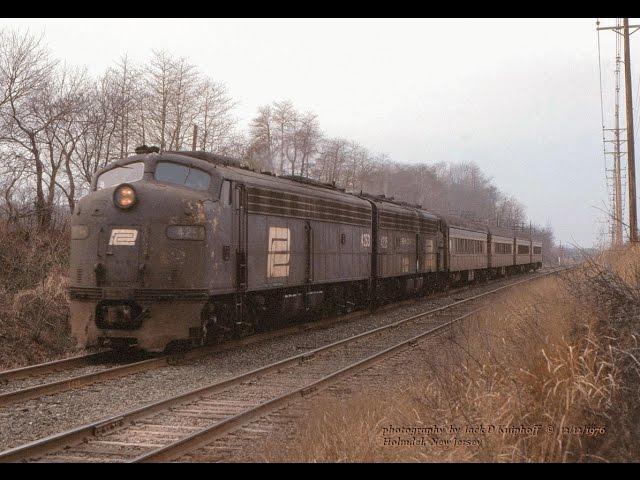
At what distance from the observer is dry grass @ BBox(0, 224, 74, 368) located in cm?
1278

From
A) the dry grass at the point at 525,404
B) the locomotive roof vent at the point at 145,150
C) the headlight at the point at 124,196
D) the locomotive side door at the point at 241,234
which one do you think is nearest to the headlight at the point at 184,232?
the headlight at the point at 124,196

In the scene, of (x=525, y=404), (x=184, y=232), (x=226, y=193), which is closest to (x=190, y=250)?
(x=184, y=232)

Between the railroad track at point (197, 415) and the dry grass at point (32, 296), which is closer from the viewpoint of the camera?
the railroad track at point (197, 415)

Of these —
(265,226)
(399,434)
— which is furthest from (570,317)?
(265,226)

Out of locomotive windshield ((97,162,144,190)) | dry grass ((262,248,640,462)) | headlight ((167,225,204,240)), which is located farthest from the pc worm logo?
dry grass ((262,248,640,462))

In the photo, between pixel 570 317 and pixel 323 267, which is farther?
pixel 323 267

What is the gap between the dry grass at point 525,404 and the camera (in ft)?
18.3

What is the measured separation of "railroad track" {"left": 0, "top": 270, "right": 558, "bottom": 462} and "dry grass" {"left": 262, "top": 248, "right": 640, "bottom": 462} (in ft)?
2.37

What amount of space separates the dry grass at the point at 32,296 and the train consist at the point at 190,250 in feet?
6.99

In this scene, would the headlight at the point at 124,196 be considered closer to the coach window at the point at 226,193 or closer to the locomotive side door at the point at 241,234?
the coach window at the point at 226,193

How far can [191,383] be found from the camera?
31.3 feet

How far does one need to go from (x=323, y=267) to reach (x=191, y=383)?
677 centimetres
